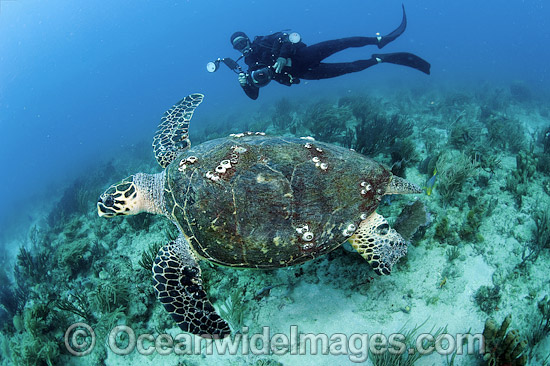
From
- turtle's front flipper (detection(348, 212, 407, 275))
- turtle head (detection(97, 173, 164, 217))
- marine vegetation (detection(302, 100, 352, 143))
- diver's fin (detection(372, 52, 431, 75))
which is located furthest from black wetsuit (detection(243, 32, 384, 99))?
turtle's front flipper (detection(348, 212, 407, 275))

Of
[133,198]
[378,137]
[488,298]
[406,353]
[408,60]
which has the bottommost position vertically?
[406,353]

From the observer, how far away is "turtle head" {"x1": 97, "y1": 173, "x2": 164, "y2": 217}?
3719 mm

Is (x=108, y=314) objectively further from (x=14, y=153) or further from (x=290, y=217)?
(x=14, y=153)

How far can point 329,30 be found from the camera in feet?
229

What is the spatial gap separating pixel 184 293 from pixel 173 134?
301cm

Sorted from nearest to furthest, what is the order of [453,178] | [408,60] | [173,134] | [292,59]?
[453,178] < [173,134] < [292,59] < [408,60]

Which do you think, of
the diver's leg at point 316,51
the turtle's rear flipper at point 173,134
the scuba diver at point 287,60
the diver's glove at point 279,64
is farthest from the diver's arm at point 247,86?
the turtle's rear flipper at point 173,134

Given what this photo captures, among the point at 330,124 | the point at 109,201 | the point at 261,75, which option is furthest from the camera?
the point at 330,124

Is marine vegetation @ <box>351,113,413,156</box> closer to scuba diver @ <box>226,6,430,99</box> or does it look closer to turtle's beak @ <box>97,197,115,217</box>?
scuba diver @ <box>226,6,430,99</box>

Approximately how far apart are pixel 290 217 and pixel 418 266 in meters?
2.06

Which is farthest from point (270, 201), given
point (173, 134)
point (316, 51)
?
point (316, 51)

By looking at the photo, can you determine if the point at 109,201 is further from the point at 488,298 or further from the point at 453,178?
the point at 453,178

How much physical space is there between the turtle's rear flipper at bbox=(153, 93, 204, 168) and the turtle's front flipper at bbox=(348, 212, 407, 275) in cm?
327

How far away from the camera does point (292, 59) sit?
24.7 feet
